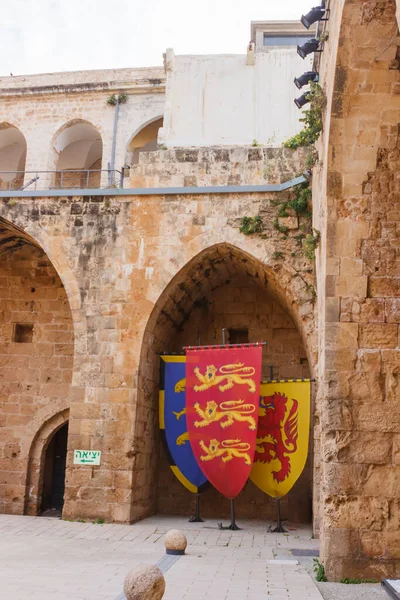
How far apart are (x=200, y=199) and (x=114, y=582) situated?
5.49m

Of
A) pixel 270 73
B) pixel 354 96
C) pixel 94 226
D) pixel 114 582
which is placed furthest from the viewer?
pixel 270 73

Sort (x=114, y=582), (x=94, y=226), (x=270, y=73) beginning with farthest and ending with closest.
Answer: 1. (x=270, y=73)
2. (x=94, y=226)
3. (x=114, y=582)

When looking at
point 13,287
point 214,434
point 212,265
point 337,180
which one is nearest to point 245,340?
point 212,265

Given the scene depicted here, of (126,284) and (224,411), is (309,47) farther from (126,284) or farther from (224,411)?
(224,411)

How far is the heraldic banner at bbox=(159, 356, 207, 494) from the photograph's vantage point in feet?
30.1

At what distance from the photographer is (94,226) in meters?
9.26

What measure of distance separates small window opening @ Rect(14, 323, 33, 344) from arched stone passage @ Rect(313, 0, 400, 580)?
6.49 m

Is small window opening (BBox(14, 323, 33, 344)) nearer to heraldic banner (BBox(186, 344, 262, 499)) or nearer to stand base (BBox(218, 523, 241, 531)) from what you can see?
heraldic banner (BBox(186, 344, 262, 499))

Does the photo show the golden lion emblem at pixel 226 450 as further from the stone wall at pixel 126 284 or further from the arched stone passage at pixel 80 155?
the arched stone passage at pixel 80 155

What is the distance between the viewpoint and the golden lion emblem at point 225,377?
8.60m

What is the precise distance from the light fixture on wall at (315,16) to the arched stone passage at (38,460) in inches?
280

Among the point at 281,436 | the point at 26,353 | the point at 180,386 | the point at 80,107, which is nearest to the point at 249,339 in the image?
the point at 180,386

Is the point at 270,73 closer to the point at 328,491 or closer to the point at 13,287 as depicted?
the point at 13,287

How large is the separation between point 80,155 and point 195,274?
5357 mm
